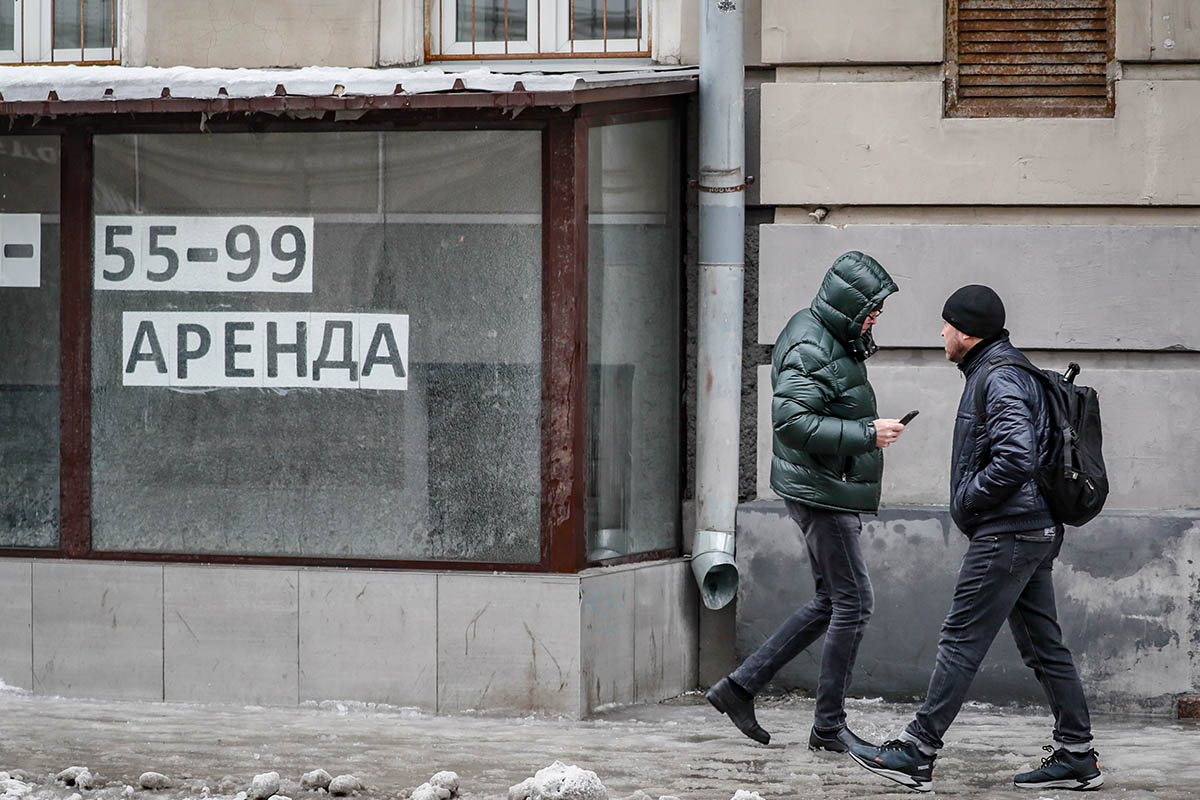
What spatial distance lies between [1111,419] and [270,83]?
403 centimetres

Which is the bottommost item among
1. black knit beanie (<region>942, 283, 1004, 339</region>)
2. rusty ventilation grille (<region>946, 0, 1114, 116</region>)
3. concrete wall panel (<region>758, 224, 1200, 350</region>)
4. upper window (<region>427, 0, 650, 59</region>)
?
black knit beanie (<region>942, 283, 1004, 339</region>)

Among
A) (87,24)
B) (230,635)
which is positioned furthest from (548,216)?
(87,24)

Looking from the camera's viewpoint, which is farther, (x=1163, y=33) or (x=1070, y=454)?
(x=1163, y=33)

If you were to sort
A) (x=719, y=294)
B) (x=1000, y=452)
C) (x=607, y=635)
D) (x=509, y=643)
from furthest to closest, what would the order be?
1. (x=719, y=294)
2. (x=607, y=635)
3. (x=509, y=643)
4. (x=1000, y=452)

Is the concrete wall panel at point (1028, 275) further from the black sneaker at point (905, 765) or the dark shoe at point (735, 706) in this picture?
the black sneaker at point (905, 765)

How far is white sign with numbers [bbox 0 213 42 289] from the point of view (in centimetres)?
760

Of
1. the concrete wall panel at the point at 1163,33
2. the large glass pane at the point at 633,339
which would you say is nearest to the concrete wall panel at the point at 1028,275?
the large glass pane at the point at 633,339

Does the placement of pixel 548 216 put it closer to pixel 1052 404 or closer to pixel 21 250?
pixel 1052 404

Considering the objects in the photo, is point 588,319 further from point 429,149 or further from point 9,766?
point 9,766

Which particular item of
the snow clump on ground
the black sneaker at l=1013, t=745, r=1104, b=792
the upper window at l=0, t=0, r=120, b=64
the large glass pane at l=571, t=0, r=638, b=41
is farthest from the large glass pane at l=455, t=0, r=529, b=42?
the black sneaker at l=1013, t=745, r=1104, b=792

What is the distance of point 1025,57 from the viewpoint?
7.45 meters

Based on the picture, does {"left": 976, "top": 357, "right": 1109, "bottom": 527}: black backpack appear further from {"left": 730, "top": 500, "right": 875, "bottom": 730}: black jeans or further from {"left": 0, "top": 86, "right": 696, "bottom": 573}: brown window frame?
{"left": 0, "top": 86, "right": 696, "bottom": 573}: brown window frame

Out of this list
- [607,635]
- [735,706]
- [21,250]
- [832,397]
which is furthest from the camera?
[21,250]

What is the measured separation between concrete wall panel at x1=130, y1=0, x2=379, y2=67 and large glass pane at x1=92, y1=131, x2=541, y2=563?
0.79 metres
